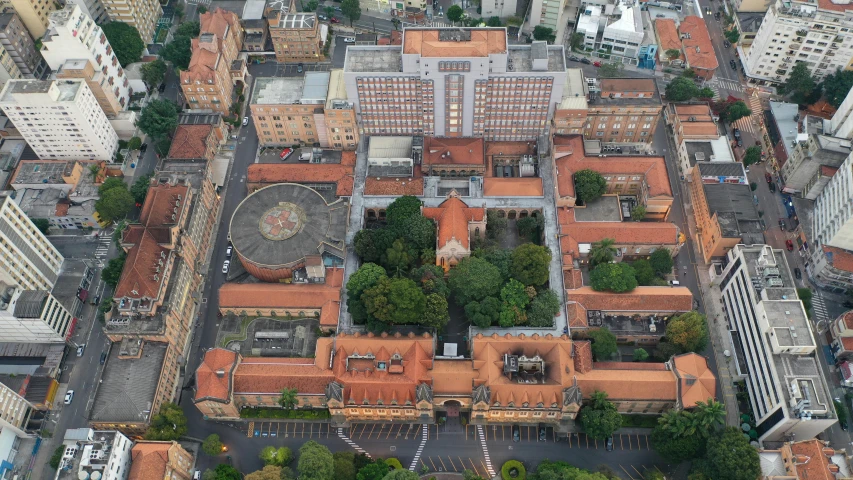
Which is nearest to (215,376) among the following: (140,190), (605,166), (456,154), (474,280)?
(474,280)

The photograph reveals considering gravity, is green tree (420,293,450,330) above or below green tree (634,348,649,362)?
above

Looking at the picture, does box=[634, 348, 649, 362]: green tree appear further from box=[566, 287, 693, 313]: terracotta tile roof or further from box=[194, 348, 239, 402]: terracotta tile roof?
box=[194, 348, 239, 402]: terracotta tile roof

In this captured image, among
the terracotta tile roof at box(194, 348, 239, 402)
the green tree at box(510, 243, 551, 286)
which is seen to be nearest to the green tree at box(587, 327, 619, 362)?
the green tree at box(510, 243, 551, 286)

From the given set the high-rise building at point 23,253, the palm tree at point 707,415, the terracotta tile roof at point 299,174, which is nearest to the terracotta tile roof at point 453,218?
the terracotta tile roof at point 299,174

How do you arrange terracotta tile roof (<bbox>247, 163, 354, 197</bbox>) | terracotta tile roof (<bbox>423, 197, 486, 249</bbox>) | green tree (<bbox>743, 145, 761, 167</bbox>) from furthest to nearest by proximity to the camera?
green tree (<bbox>743, 145, 761, 167</bbox>), terracotta tile roof (<bbox>247, 163, 354, 197</bbox>), terracotta tile roof (<bbox>423, 197, 486, 249</bbox>)

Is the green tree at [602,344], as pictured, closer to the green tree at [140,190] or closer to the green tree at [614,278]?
the green tree at [614,278]
